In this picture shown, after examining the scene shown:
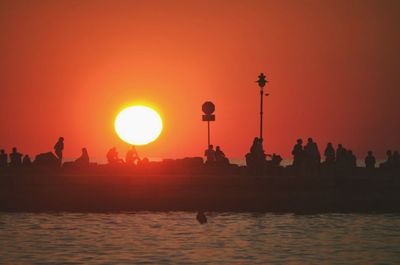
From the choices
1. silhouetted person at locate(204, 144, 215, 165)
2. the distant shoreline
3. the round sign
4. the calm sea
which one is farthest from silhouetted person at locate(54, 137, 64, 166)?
the calm sea

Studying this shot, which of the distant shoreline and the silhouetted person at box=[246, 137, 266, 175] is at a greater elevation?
the silhouetted person at box=[246, 137, 266, 175]

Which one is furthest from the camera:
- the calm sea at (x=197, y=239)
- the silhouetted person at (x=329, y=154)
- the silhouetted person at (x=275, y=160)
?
the silhouetted person at (x=329, y=154)

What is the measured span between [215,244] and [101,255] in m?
3.83

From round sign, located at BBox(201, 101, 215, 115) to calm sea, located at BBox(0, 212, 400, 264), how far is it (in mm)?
21034

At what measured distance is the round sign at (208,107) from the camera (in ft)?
176

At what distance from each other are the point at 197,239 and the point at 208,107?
1095 inches

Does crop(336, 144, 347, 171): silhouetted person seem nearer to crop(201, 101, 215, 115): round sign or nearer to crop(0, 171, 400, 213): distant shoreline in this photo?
crop(0, 171, 400, 213): distant shoreline

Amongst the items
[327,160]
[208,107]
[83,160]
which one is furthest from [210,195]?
[208,107]

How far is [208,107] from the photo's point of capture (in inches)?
2111

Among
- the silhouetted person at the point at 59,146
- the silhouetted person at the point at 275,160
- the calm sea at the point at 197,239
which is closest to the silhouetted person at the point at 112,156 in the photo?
the silhouetted person at the point at 59,146

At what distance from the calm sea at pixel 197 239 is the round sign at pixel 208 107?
21.0 m

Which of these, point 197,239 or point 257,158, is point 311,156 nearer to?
point 257,158

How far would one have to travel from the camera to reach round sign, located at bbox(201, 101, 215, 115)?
5362 centimetres

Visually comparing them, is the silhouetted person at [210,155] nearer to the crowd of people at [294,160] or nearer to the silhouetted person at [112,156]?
the crowd of people at [294,160]
